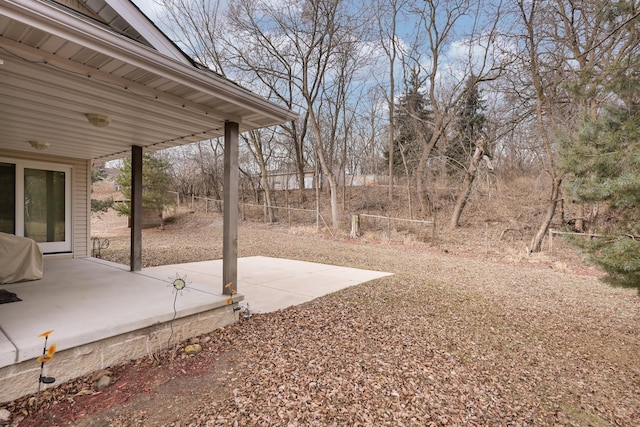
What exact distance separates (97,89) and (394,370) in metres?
3.39

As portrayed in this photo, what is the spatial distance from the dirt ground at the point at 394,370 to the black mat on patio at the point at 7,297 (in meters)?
1.62

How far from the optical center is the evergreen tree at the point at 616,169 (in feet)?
8.32

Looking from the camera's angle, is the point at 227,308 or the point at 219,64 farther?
the point at 219,64

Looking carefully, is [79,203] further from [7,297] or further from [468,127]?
[468,127]

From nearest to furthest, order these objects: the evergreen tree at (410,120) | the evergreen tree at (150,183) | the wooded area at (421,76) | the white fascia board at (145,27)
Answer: the white fascia board at (145,27)
the wooded area at (421,76)
the evergreen tree at (150,183)
the evergreen tree at (410,120)

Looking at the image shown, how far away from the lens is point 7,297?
10.8ft

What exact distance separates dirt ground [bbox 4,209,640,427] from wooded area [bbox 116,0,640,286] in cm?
407

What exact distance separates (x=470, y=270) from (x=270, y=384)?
5.79 meters

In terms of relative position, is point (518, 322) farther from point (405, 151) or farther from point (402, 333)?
point (405, 151)

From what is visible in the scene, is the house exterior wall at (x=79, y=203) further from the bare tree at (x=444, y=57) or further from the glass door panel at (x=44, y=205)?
the bare tree at (x=444, y=57)

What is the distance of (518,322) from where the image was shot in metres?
3.77

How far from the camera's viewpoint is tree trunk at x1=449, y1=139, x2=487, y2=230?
11.1 meters

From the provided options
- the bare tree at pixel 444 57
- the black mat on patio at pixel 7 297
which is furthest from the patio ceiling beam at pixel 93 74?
the bare tree at pixel 444 57

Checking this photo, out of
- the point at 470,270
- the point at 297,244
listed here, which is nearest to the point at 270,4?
the point at 297,244
